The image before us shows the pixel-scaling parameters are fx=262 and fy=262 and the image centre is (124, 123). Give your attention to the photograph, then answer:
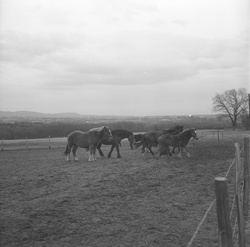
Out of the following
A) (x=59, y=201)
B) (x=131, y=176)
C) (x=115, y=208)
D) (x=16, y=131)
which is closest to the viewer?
(x=115, y=208)

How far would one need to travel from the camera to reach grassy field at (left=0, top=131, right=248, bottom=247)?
425 cm

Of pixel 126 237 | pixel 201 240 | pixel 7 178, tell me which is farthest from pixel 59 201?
pixel 7 178

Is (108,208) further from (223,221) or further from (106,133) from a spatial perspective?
(106,133)

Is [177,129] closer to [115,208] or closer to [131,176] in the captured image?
[131,176]

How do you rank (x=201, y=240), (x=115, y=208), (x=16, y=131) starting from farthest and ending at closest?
(x=16, y=131) → (x=115, y=208) → (x=201, y=240)

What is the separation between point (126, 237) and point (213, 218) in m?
1.89

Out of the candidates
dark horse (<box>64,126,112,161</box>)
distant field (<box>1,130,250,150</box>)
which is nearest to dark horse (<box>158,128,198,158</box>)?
dark horse (<box>64,126,112,161</box>)

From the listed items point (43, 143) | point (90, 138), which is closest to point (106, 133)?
point (90, 138)

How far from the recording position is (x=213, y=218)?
5.10m

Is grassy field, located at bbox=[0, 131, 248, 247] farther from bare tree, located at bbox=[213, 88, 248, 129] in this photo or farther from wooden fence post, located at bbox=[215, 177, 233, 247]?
bare tree, located at bbox=[213, 88, 248, 129]

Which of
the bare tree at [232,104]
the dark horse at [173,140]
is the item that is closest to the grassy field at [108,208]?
the dark horse at [173,140]

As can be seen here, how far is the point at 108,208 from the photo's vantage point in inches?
223

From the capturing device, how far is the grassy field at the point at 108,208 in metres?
4.25

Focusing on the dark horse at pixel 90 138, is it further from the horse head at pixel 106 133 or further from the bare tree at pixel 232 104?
the bare tree at pixel 232 104
